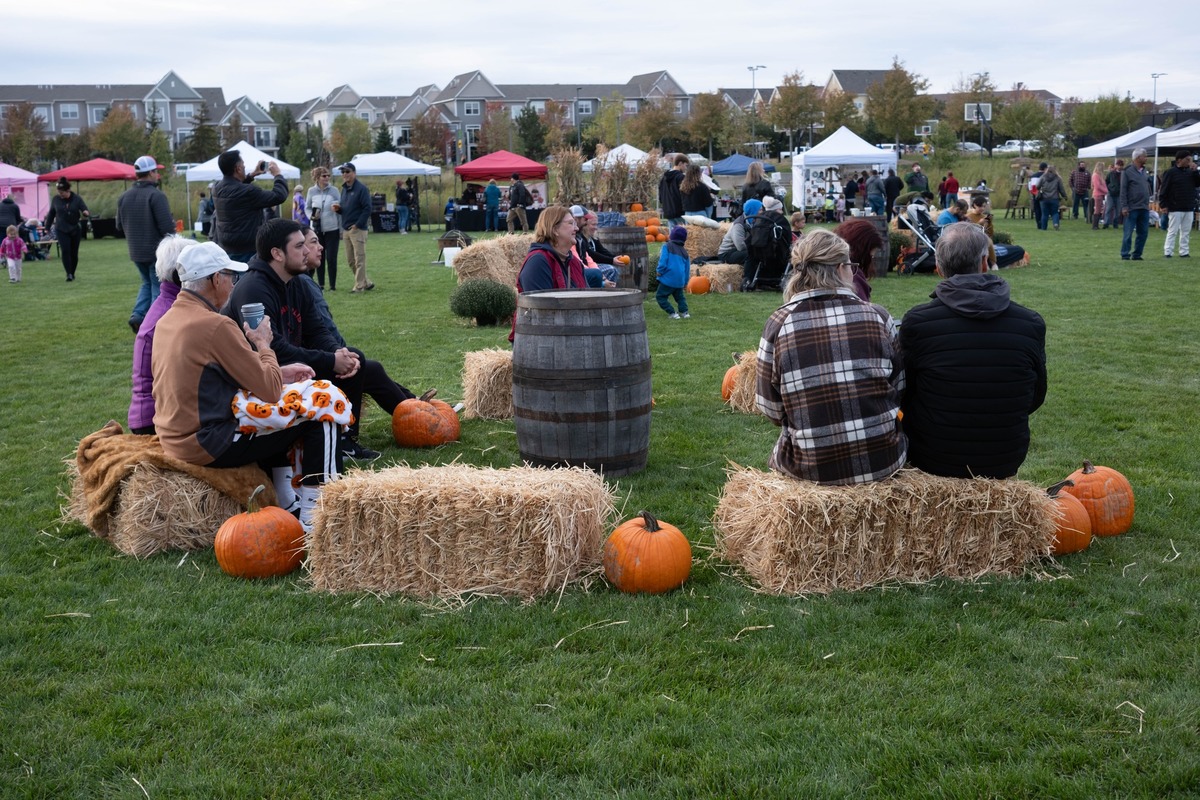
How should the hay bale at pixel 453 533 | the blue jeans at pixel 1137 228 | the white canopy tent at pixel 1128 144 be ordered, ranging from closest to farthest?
1. the hay bale at pixel 453 533
2. the blue jeans at pixel 1137 228
3. the white canopy tent at pixel 1128 144

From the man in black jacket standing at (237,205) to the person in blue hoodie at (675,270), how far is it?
4.78 metres

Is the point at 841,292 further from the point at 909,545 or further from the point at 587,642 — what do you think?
the point at 587,642

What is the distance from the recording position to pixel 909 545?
16.2 feet

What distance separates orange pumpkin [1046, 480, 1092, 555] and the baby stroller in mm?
13668

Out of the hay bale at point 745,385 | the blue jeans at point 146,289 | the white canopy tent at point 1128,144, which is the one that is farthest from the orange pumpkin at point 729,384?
the white canopy tent at point 1128,144

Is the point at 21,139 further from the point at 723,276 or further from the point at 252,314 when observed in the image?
the point at 252,314

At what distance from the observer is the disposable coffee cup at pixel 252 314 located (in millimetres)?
6289

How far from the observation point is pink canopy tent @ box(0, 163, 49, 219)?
35.6 metres

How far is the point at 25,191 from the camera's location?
37250mm

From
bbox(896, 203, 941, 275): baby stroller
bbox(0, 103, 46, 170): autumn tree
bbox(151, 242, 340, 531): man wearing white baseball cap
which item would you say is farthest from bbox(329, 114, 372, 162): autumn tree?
bbox(151, 242, 340, 531): man wearing white baseball cap

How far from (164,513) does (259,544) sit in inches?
28.5

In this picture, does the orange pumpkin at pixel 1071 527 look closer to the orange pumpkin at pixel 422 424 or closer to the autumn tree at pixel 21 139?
the orange pumpkin at pixel 422 424

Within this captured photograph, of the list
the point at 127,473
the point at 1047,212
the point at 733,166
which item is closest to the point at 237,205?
the point at 127,473

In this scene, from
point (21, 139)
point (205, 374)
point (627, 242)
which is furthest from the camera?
point (21, 139)
